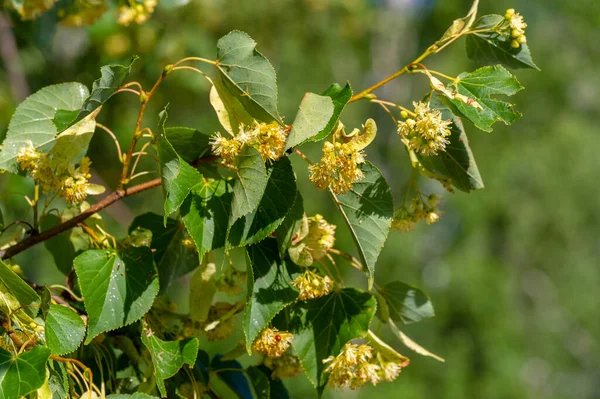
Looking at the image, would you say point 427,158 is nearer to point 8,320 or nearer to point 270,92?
point 270,92

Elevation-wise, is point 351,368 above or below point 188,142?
below

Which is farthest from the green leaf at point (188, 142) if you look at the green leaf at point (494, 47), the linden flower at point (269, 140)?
the green leaf at point (494, 47)

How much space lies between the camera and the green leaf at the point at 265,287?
3.28 ft

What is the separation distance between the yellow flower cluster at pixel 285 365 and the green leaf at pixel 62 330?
1.15 feet

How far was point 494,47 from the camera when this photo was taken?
1.13 metres

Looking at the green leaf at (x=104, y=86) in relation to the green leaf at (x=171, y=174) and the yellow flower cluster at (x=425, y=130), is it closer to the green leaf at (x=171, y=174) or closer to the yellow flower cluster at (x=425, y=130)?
the green leaf at (x=171, y=174)

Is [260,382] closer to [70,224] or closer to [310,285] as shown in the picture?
[310,285]

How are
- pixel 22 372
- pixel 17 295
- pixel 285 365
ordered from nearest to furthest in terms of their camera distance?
pixel 22 372 < pixel 17 295 < pixel 285 365

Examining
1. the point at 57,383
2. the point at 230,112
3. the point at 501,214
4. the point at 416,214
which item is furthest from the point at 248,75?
the point at 501,214

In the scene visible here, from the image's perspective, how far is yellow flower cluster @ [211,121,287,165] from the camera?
96 centimetres

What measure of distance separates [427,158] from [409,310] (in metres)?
0.28

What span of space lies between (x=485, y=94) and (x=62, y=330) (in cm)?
67

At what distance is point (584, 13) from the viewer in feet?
47.0

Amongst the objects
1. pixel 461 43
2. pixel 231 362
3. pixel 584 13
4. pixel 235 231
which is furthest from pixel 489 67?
pixel 584 13
